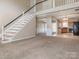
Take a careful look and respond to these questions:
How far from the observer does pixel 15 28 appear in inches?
337

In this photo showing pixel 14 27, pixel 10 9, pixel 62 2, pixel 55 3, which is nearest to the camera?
pixel 62 2

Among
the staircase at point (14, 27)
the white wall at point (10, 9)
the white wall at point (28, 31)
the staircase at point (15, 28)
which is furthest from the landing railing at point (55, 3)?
the white wall at point (10, 9)

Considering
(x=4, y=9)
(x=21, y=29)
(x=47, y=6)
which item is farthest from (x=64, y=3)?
(x=4, y=9)

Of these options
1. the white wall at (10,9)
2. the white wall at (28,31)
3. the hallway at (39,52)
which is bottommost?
the hallway at (39,52)

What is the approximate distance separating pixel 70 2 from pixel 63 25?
10.5m

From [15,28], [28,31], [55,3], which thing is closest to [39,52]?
[15,28]

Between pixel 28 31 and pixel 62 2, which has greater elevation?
pixel 62 2

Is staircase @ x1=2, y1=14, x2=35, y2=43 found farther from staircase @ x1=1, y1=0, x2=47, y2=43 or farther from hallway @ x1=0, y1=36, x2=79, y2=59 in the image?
hallway @ x1=0, y1=36, x2=79, y2=59

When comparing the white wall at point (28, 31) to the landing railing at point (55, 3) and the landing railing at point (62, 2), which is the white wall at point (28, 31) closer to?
the landing railing at point (55, 3)

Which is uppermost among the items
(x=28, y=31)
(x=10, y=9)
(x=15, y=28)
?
(x=10, y=9)

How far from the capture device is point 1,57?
4137 millimetres

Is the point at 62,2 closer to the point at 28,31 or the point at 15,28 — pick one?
the point at 28,31

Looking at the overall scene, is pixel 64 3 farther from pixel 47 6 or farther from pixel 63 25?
pixel 63 25

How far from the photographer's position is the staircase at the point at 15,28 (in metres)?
7.32
